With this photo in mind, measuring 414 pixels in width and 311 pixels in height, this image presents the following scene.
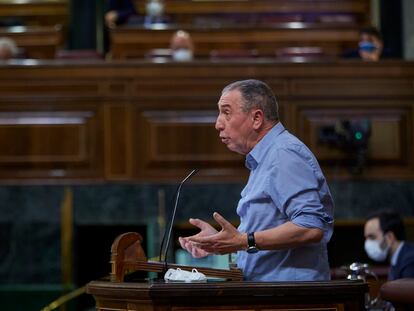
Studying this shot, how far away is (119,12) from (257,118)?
7103mm

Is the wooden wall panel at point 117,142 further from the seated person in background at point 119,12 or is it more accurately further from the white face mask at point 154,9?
the white face mask at point 154,9

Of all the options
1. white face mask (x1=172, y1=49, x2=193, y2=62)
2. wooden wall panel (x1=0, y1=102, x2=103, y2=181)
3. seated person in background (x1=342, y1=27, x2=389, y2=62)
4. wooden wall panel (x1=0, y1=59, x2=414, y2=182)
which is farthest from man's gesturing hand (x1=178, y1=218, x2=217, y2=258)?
seated person in background (x1=342, y1=27, x2=389, y2=62)

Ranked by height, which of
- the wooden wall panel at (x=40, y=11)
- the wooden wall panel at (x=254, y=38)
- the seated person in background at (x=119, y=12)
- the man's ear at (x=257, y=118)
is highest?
the wooden wall panel at (x=40, y=11)

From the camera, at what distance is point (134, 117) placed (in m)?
7.92

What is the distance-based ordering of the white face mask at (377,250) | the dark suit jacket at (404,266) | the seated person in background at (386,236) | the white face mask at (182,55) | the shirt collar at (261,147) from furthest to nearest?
the white face mask at (182,55) < the white face mask at (377,250) < the seated person in background at (386,236) < the dark suit jacket at (404,266) < the shirt collar at (261,147)

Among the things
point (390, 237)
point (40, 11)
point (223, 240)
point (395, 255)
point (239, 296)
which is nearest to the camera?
point (239, 296)

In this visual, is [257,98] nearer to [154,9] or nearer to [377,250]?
[377,250]

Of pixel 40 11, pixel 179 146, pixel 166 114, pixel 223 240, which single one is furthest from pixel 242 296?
pixel 40 11

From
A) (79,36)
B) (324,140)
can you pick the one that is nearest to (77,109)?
(324,140)

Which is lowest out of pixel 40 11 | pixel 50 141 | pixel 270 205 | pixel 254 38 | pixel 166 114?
pixel 270 205

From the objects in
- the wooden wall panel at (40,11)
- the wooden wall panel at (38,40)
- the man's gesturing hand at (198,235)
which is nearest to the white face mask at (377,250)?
the man's gesturing hand at (198,235)

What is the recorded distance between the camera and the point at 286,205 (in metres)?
3.41

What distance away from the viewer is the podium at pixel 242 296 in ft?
10.3

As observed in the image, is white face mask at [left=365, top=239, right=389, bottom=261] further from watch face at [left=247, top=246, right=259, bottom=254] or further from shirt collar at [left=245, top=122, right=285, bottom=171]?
watch face at [left=247, top=246, right=259, bottom=254]
